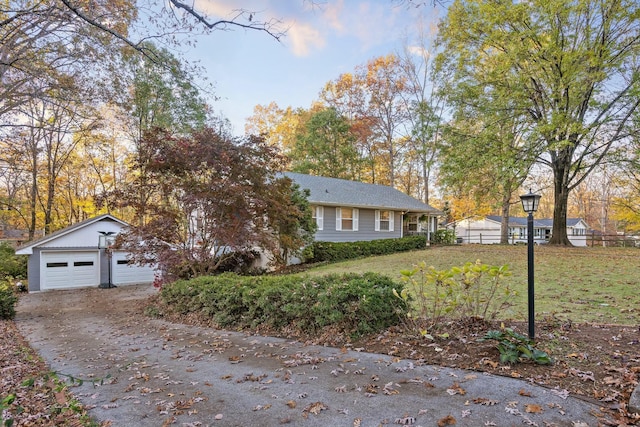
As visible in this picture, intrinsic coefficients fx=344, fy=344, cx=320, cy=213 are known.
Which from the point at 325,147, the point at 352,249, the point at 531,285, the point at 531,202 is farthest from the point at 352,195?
the point at 531,285

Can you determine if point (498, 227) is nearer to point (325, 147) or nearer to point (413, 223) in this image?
point (413, 223)

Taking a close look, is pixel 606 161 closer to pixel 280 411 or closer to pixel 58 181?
pixel 280 411

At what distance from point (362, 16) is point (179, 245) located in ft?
23.9

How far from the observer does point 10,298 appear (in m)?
9.36

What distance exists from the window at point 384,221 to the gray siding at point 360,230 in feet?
0.82

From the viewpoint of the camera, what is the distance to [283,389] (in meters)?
3.64

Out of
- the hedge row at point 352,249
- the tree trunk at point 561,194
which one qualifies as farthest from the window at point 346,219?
the tree trunk at point 561,194

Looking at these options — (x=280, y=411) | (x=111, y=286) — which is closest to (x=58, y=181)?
(x=111, y=286)

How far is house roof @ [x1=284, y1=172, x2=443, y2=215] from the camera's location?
18.3m

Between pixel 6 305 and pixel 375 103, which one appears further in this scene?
pixel 375 103

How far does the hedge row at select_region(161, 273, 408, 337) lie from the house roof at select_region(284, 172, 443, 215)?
1032cm

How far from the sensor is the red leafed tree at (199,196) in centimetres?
863

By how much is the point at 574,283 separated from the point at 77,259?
61.9 ft

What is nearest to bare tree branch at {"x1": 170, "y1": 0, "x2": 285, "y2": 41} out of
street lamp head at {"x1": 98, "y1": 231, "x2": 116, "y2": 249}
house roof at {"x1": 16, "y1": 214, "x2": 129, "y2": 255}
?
house roof at {"x1": 16, "y1": 214, "x2": 129, "y2": 255}
